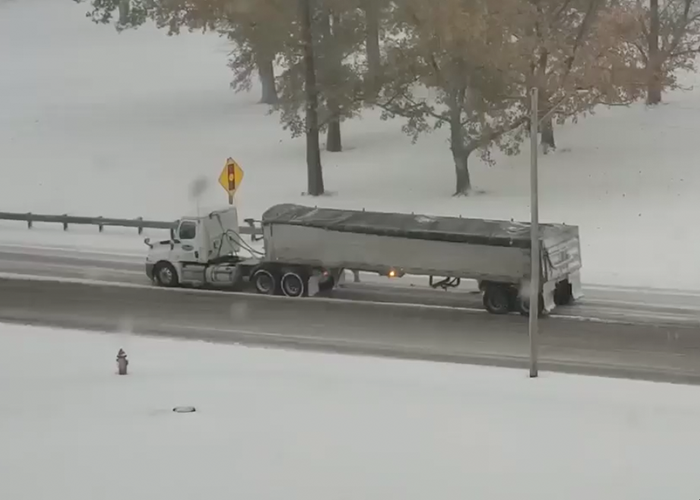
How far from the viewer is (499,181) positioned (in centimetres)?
3694

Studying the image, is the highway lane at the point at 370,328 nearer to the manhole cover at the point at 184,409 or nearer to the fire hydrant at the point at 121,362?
the fire hydrant at the point at 121,362

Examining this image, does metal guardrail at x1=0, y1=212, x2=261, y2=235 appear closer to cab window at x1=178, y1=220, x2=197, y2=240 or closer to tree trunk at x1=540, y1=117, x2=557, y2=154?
cab window at x1=178, y1=220, x2=197, y2=240

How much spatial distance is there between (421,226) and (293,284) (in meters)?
3.50

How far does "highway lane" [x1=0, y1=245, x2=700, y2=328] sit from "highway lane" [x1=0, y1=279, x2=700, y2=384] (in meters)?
0.76

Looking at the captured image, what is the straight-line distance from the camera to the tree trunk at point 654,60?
118 ft

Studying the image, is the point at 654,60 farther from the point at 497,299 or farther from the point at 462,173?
the point at 497,299

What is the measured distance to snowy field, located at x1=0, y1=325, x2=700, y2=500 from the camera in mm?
12250

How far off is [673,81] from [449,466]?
28.3 meters

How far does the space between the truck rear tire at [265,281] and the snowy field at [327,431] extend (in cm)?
512

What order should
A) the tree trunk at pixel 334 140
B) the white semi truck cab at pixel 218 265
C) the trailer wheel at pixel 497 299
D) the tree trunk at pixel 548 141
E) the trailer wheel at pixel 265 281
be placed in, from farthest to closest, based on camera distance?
the tree trunk at pixel 334 140, the tree trunk at pixel 548 141, the trailer wheel at pixel 265 281, the white semi truck cab at pixel 218 265, the trailer wheel at pixel 497 299

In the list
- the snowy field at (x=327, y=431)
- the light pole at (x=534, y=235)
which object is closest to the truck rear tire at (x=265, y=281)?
the snowy field at (x=327, y=431)

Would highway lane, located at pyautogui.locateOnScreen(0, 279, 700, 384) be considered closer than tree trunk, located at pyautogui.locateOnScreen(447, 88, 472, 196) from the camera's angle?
Yes

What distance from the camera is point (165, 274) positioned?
2639cm

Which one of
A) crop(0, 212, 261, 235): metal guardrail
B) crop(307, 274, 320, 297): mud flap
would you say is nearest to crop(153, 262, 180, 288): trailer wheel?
crop(307, 274, 320, 297): mud flap
